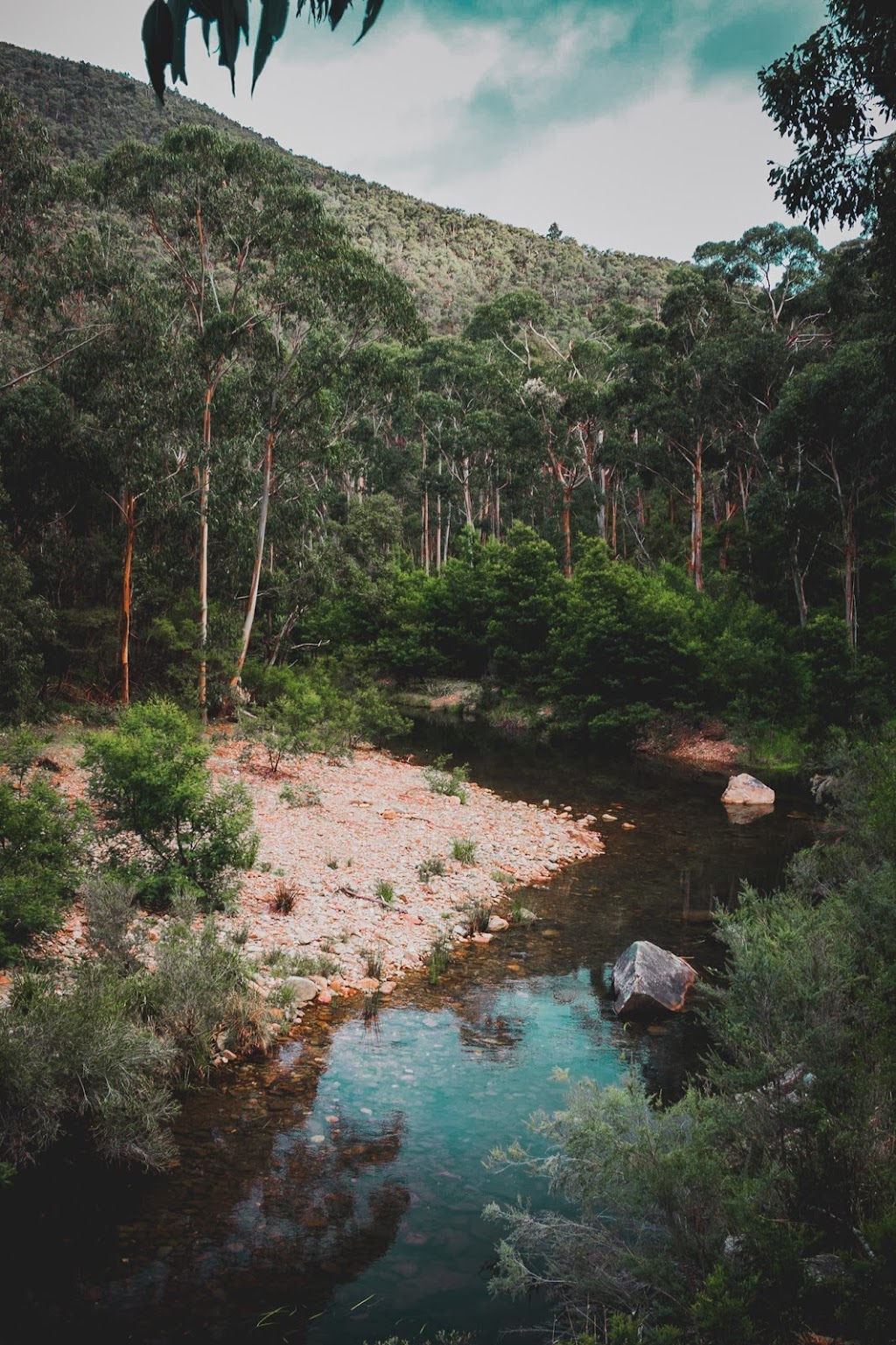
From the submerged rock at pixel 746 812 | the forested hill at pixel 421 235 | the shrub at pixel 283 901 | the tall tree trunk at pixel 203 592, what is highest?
the forested hill at pixel 421 235

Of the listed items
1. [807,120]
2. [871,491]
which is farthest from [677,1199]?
[871,491]

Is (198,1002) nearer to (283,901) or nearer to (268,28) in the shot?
(283,901)

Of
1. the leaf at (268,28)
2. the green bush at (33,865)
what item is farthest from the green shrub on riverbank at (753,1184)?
the green bush at (33,865)

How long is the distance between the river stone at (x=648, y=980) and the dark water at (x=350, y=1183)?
26 centimetres

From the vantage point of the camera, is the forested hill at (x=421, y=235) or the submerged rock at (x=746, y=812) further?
the forested hill at (x=421, y=235)

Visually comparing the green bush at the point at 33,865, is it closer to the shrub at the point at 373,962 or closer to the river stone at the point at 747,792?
the shrub at the point at 373,962

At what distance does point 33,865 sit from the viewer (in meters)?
6.71

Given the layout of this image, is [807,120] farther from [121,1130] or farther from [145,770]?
[121,1130]

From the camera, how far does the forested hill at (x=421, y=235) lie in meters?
77.1

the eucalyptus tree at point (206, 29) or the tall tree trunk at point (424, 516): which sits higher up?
the tall tree trunk at point (424, 516)

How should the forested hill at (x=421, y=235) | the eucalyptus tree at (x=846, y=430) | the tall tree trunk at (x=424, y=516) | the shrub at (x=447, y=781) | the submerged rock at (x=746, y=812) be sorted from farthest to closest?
the forested hill at (x=421, y=235) → the tall tree trunk at (x=424, y=516) → the eucalyptus tree at (x=846, y=430) → the shrub at (x=447, y=781) → the submerged rock at (x=746, y=812)

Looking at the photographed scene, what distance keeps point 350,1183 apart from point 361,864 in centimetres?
665

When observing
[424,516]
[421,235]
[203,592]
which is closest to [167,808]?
[203,592]

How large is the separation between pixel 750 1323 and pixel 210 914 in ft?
20.4
